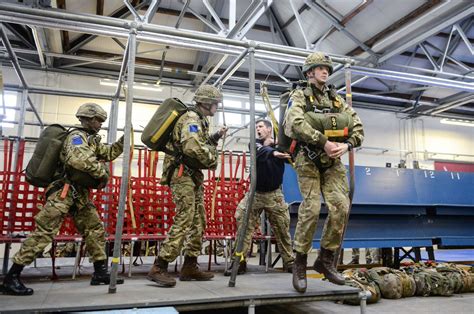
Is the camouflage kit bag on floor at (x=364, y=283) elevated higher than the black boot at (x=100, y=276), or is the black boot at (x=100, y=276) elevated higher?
the black boot at (x=100, y=276)

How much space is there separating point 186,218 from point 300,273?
1170mm

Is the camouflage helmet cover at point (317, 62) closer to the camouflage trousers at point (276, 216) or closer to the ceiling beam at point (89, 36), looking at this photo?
the camouflage trousers at point (276, 216)

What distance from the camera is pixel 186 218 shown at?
3609mm

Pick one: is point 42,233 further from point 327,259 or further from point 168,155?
point 327,259

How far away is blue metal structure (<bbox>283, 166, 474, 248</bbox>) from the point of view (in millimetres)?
6949

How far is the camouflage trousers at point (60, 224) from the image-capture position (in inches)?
132

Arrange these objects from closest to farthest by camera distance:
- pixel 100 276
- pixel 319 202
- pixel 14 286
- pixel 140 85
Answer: pixel 14 286 < pixel 319 202 < pixel 100 276 < pixel 140 85

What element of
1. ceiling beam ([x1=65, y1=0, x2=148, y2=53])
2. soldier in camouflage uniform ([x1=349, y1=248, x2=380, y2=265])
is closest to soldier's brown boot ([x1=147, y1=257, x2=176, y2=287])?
soldier in camouflage uniform ([x1=349, y1=248, x2=380, y2=265])

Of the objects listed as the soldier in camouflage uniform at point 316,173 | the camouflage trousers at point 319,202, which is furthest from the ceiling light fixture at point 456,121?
the camouflage trousers at point 319,202

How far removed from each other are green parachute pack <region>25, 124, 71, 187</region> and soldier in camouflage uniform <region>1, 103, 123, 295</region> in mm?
57

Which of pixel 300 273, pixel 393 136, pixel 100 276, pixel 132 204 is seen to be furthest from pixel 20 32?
pixel 393 136

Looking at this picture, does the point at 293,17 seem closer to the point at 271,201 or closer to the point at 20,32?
the point at 271,201

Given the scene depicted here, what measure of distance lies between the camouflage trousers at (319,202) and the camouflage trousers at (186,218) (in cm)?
104

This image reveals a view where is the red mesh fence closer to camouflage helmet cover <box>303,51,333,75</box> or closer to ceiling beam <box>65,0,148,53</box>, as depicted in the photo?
camouflage helmet cover <box>303,51,333,75</box>
